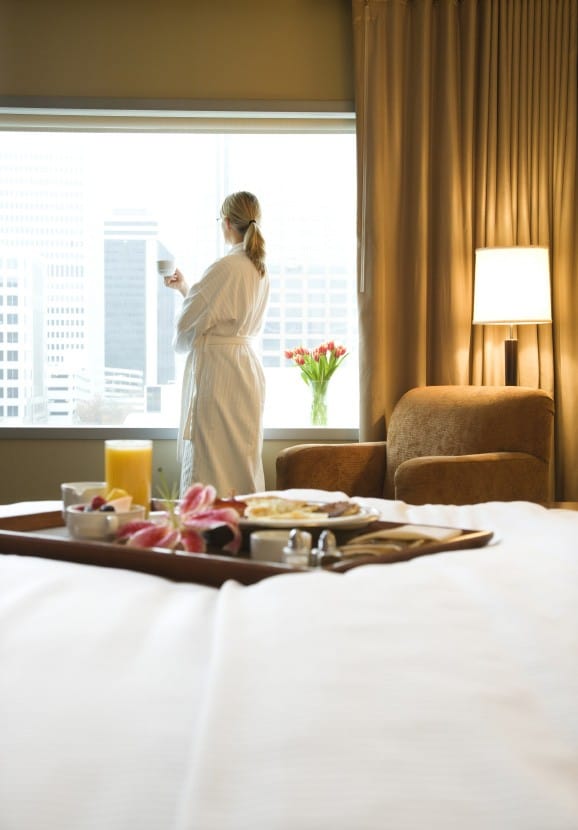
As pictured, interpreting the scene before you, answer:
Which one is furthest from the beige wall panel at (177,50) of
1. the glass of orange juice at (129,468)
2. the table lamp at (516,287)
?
the glass of orange juice at (129,468)

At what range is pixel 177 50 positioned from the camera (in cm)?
426

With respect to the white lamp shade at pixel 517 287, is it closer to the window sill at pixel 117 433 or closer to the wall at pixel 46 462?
the window sill at pixel 117 433

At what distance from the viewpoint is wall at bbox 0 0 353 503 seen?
4.25 meters

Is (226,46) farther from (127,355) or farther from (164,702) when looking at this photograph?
(164,702)

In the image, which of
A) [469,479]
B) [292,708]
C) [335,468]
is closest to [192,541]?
[292,708]

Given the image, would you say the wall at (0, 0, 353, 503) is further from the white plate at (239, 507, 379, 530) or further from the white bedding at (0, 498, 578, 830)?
the white bedding at (0, 498, 578, 830)

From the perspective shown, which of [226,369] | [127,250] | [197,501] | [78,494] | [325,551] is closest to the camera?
[325,551]

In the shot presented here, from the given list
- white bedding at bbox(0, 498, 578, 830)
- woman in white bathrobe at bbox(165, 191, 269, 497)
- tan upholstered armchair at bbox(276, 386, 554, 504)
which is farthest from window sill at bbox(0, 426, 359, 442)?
white bedding at bbox(0, 498, 578, 830)

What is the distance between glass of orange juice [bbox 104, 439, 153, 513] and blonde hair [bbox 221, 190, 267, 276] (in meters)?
2.39

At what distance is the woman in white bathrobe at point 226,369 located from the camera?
12.8 feet

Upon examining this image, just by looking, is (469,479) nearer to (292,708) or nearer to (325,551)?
(325,551)

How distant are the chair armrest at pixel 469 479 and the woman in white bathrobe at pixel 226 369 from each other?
110 cm

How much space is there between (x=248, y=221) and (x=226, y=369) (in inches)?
25.7

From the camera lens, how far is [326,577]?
0.97 meters
